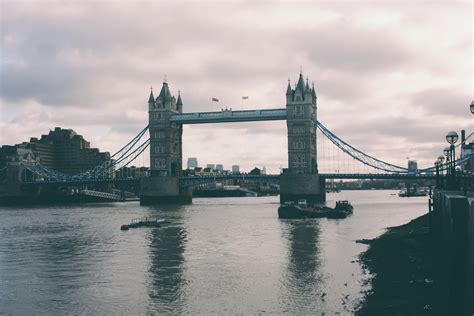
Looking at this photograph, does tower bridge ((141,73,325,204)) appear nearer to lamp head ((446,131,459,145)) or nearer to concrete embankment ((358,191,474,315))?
concrete embankment ((358,191,474,315))

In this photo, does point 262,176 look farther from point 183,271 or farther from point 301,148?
point 183,271

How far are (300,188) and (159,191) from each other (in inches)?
1346

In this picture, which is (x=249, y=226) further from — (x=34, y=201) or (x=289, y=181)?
(x=34, y=201)

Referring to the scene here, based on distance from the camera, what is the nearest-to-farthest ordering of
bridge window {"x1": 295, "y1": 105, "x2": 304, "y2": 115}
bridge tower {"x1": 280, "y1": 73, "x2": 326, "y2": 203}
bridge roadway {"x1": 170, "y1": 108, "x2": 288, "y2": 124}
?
bridge tower {"x1": 280, "y1": 73, "x2": 326, "y2": 203}, bridge roadway {"x1": 170, "y1": 108, "x2": 288, "y2": 124}, bridge window {"x1": 295, "y1": 105, "x2": 304, "y2": 115}

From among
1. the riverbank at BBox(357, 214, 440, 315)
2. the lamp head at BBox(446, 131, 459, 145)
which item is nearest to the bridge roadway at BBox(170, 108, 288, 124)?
the riverbank at BBox(357, 214, 440, 315)

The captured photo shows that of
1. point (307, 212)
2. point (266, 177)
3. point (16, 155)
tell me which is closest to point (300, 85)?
point (266, 177)

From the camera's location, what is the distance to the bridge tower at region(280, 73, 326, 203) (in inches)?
5162

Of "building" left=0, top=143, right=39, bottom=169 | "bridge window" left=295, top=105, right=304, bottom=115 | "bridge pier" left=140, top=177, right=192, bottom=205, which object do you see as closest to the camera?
"bridge window" left=295, top=105, right=304, bottom=115

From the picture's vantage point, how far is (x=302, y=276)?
37.6m

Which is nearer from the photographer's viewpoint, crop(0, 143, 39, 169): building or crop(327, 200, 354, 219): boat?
crop(327, 200, 354, 219): boat

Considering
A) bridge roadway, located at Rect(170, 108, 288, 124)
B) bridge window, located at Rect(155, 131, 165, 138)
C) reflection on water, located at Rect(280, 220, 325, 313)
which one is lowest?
reflection on water, located at Rect(280, 220, 325, 313)

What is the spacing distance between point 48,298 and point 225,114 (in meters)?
108

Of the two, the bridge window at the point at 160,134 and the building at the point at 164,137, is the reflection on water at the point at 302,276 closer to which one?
the building at the point at 164,137

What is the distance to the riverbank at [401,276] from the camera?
27672 millimetres
